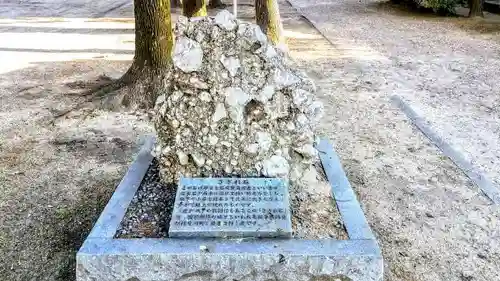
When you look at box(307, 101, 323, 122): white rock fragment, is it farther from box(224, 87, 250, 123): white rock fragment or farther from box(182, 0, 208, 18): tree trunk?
box(182, 0, 208, 18): tree trunk

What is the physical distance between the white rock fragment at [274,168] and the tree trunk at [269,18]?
484cm

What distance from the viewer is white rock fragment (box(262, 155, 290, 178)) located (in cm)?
299

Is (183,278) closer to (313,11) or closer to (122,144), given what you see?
(122,144)

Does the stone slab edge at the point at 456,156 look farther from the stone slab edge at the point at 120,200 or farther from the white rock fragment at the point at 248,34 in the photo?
the stone slab edge at the point at 120,200

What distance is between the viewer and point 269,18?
766 cm

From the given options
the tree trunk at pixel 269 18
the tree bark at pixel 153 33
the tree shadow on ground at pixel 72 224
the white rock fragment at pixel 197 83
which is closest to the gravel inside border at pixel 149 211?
the tree shadow on ground at pixel 72 224

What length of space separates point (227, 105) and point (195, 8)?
5.61 metres

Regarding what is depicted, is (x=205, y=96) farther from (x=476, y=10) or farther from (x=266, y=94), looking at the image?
(x=476, y=10)

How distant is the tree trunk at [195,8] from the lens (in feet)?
25.6

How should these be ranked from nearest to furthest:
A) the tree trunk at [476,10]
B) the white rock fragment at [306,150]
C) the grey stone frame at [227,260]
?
the grey stone frame at [227,260], the white rock fragment at [306,150], the tree trunk at [476,10]

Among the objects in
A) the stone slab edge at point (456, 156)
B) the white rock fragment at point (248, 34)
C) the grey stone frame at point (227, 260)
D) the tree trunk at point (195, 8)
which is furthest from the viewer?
the tree trunk at point (195, 8)

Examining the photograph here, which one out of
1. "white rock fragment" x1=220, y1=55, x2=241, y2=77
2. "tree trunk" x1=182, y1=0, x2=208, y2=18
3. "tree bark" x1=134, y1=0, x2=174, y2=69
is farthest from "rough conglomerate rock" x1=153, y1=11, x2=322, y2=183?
"tree trunk" x1=182, y1=0, x2=208, y2=18

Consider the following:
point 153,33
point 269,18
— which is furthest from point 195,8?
point 153,33

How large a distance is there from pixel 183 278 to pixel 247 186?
2.14ft
